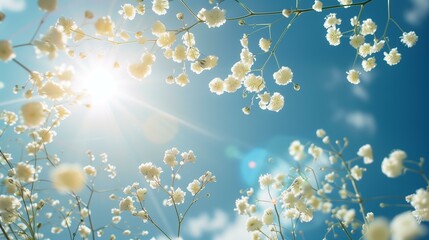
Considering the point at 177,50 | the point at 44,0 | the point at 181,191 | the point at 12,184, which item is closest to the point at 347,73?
the point at 177,50

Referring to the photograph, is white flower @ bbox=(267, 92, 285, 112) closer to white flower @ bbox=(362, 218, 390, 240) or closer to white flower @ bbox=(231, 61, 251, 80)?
white flower @ bbox=(231, 61, 251, 80)

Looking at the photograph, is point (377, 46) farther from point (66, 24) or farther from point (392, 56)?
point (66, 24)

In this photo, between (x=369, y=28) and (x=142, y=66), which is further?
(x=369, y=28)

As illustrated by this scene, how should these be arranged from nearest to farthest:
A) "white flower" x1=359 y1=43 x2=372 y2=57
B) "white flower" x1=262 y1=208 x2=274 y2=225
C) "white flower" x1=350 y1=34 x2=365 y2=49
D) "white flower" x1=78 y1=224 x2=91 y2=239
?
1. "white flower" x1=262 y1=208 x2=274 y2=225
2. "white flower" x1=78 y1=224 x2=91 y2=239
3. "white flower" x1=350 y1=34 x2=365 y2=49
4. "white flower" x1=359 y1=43 x2=372 y2=57

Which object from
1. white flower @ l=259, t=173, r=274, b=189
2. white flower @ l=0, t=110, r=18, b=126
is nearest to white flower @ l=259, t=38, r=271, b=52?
white flower @ l=259, t=173, r=274, b=189

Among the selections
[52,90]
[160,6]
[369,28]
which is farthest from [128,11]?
[369,28]

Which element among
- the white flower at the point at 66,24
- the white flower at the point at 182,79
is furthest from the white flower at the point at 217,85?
the white flower at the point at 66,24
